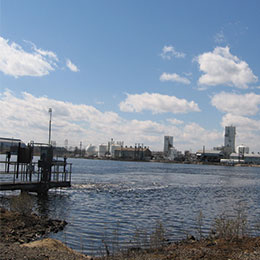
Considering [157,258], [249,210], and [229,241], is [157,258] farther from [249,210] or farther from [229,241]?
[249,210]

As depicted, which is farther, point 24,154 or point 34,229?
point 24,154

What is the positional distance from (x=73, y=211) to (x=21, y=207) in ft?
21.8

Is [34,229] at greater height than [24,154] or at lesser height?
lesser

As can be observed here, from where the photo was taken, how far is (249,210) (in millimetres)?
31094

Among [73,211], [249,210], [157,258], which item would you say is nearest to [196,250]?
[157,258]

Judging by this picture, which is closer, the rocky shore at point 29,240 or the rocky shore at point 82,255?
the rocky shore at point 82,255

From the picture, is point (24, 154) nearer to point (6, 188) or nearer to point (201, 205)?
point (6, 188)

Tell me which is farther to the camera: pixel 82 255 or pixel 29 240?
pixel 29 240

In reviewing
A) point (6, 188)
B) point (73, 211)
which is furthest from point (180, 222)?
point (6, 188)

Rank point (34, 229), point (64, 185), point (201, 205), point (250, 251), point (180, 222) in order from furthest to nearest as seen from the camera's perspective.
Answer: point (64, 185), point (201, 205), point (180, 222), point (34, 229), point (250, 251)

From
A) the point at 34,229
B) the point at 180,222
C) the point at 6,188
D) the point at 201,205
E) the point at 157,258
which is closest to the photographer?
the point at 157,258

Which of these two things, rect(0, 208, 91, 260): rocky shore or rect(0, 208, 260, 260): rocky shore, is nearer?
rect(0, 208, 260, 260): rocky shore

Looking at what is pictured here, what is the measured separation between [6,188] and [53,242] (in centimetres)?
1711

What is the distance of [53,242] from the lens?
606 inches
